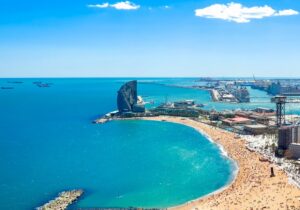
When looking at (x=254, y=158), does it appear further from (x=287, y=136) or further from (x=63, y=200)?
(x=63, y=200)

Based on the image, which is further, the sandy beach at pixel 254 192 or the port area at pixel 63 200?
the port area at pixel 63 200

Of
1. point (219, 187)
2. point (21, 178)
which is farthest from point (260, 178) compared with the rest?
point (21, 178)

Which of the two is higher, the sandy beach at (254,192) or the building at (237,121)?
the building at (237,121)

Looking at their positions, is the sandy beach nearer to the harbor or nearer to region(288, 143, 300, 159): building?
the harbor

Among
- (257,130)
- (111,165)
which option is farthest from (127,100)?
(111,165)

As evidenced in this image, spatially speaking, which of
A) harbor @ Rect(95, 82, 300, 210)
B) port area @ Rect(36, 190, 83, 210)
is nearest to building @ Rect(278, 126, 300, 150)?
harbor @ Rect(95, 82, 300, 210)

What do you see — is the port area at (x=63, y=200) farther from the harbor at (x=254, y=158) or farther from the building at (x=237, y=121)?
the building at (x=237, y=121)

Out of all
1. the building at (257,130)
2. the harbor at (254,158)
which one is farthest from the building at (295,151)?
the building at (257,130)

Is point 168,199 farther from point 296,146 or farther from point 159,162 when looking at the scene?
point 296,146
